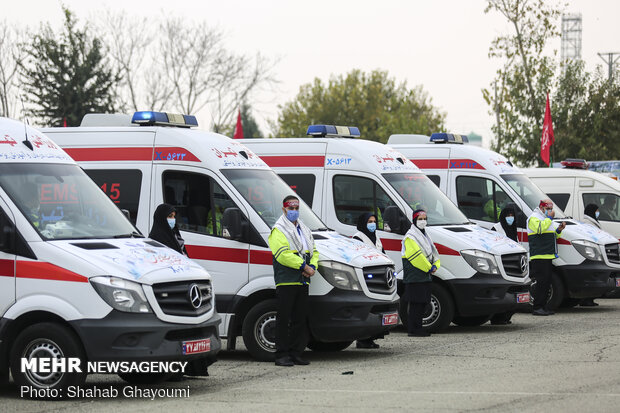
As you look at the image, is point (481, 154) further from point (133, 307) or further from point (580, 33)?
point (580, 33)

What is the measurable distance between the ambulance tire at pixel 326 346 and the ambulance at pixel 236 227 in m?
0.01

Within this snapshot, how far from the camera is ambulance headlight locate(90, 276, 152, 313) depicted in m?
9.95

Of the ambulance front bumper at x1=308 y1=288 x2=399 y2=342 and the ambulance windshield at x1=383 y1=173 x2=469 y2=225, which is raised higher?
the ambulance windshield at x1=383 y1=173 x2=469 y2=225

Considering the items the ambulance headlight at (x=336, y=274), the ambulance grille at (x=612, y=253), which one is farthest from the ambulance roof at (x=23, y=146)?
the ambulance grille at (x=612, y=253)

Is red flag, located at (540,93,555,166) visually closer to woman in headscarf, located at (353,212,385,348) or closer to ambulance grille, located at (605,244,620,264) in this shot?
ambulance grille, located at (605,244,620,264)

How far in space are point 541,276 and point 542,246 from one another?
0.52 metres

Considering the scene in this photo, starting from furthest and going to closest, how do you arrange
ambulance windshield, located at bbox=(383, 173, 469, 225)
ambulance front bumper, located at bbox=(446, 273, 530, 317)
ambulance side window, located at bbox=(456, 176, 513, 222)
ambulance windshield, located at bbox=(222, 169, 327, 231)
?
ambulance side window, located at bbox=(456, 176, 513, 222)
ambulance windshield, located at bbox=(383, 173, 469, 225)
ambulance front bumper, located at bbox=(446, 273, 530, 317)
ambulance windshield, located at bbox=(222, 169, 327, 231)

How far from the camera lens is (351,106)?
75.1 meters

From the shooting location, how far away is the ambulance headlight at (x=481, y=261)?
52.1 feet

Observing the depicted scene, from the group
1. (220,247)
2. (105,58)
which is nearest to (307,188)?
(220,247)

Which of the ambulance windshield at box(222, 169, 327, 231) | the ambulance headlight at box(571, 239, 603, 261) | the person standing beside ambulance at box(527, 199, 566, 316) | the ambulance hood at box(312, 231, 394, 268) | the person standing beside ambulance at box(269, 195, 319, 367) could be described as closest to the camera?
the person standing beside ambulance at box(269, 195, 319, 367)

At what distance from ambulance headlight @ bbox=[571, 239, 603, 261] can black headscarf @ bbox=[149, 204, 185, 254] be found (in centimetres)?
859

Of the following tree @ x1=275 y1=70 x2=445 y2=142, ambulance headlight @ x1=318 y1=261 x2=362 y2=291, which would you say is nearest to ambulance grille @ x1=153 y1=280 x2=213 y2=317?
ambulance headlight @ x1=318 y1=261 x2=362 y2=291

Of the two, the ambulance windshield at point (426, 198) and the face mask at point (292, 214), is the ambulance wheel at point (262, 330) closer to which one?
the face mask at point (292, 214)
